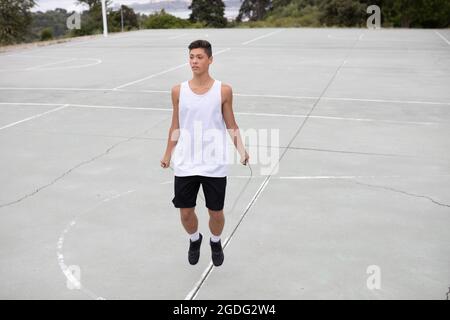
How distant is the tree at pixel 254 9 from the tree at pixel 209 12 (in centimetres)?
1744

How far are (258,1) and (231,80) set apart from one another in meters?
77.2

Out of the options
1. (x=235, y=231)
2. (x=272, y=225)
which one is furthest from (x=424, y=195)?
(x=235, y=231)

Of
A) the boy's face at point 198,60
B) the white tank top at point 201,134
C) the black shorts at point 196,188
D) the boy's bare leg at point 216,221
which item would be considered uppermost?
the boy's face at point 198,60

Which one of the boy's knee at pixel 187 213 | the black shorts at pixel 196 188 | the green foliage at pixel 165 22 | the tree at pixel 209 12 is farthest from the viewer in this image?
the tree at pixel 209 12

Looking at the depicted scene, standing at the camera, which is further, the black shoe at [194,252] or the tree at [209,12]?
the tree at [209,12]

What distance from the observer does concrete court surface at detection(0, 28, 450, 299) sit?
4.18 metres

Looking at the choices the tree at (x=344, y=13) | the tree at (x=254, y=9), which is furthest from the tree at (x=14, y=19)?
the tree at (x=254, y=9)

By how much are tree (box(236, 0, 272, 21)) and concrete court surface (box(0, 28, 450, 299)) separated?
78160mm

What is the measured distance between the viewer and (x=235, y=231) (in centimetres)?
510

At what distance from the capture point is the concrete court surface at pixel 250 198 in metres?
4.18

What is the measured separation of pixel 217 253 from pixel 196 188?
71 cm

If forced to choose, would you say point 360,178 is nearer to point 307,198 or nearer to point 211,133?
point 307,198

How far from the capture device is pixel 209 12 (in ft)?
234

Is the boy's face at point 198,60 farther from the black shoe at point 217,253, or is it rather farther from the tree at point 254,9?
the tree at point 254,9
